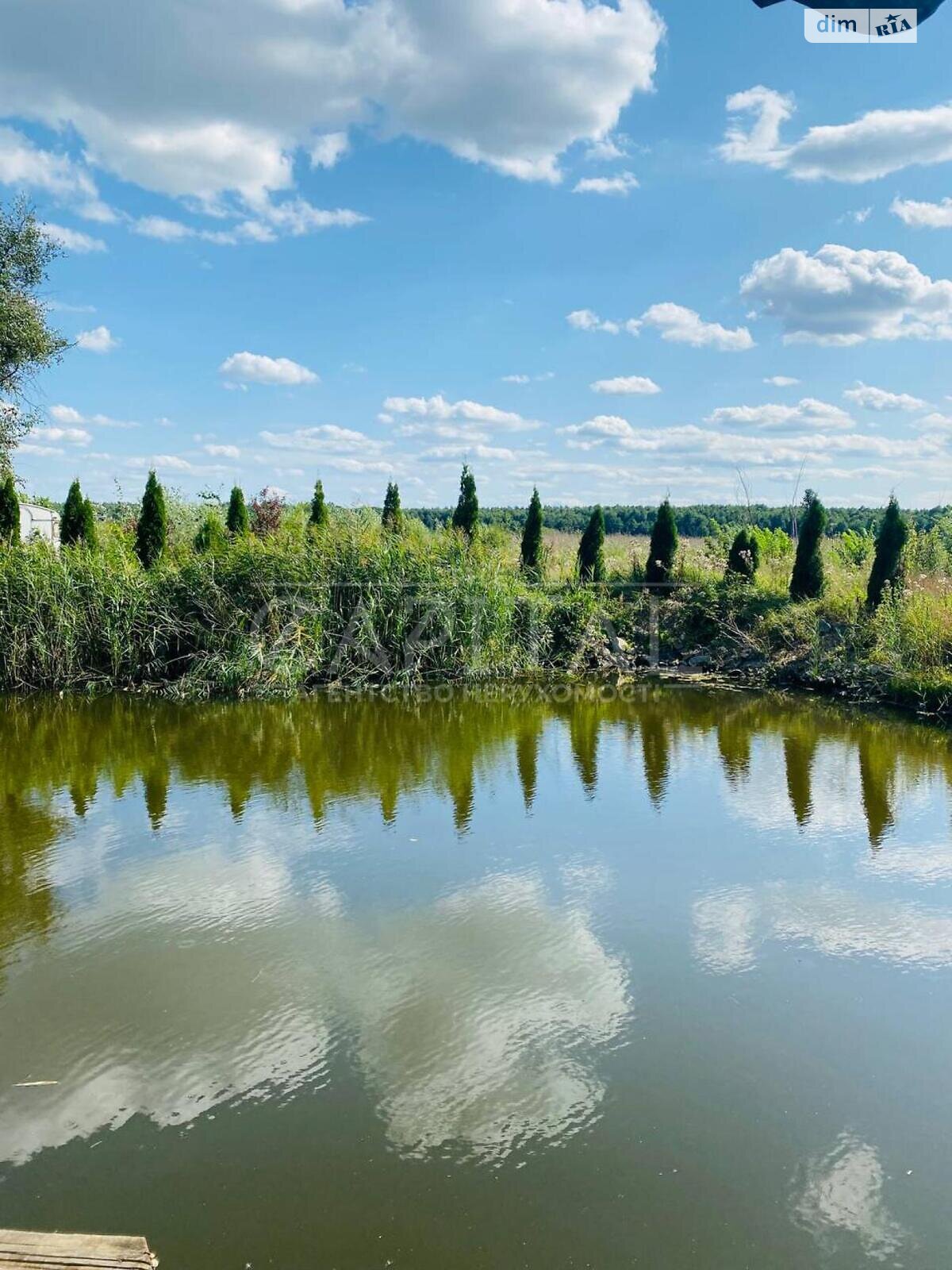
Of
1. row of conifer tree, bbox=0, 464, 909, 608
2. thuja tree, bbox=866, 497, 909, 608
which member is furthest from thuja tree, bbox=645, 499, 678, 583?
thuja tree, bbox=866, 497, 909, 608

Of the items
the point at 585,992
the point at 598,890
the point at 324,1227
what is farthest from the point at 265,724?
the point at 324,1227

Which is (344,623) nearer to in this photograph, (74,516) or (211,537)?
(211,537)

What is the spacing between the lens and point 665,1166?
3.40 metres

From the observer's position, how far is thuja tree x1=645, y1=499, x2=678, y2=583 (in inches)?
784

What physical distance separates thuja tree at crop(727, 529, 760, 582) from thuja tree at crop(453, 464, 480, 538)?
5586mm

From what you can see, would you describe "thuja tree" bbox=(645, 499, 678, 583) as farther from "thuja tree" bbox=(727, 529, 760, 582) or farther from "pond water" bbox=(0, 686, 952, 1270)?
"pond water" bbox=(0, 686, 952, 1270)

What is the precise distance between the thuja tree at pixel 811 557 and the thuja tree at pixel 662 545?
310 centimetres

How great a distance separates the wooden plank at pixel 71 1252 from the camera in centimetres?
259

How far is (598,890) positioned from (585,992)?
1.38 m

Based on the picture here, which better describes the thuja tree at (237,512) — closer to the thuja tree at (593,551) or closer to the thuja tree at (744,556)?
the thuja tree at (593,551)

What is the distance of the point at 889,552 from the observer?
52.0ft

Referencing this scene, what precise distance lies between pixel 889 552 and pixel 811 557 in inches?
64.9

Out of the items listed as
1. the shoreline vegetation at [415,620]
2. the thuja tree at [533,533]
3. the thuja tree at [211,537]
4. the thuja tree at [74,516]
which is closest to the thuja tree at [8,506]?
the thuja tree at [74,516]

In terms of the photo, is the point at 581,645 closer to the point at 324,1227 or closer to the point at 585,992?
the point at 585,992
